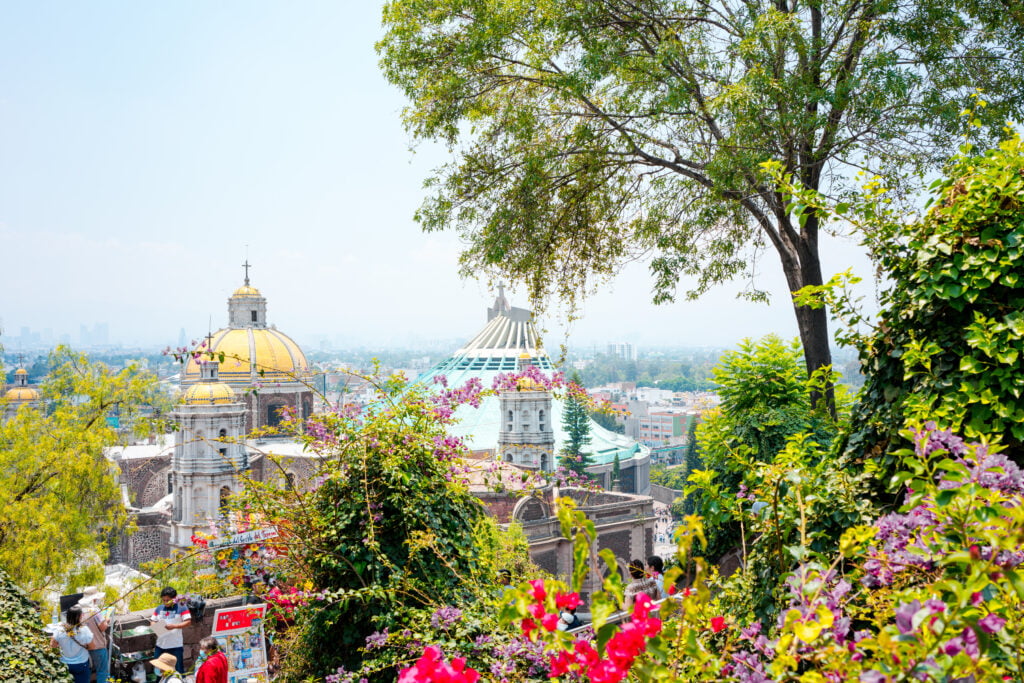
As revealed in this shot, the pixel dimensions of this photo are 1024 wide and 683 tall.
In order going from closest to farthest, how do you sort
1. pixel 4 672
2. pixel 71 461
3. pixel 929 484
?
pixel 929 484 → pixel 4 672 → pixel 71 461

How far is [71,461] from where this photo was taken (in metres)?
10.5

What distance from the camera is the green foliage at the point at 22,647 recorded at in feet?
13.4

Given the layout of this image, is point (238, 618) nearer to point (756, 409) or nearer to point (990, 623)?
point (756, 409)

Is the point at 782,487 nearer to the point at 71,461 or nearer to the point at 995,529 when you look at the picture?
the point at 995,529

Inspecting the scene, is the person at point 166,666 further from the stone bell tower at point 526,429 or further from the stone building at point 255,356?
the stone building at point 255,356

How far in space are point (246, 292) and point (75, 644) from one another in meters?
31.9

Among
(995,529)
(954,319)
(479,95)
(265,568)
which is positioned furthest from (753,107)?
(265,568)

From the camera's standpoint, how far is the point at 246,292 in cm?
3516

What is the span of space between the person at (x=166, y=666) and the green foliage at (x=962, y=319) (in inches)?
185

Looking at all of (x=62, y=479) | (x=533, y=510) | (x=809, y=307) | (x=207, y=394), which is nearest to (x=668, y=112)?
(x=809, y=307)

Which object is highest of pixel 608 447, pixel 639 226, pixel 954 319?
pixel 639 226

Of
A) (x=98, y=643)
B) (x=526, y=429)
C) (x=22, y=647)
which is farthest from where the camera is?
(x=526, y=429)

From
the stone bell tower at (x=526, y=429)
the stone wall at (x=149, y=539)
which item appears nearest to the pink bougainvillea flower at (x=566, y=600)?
the stone bell tower at (x=526, y=429)

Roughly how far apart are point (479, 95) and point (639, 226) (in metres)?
1.84
